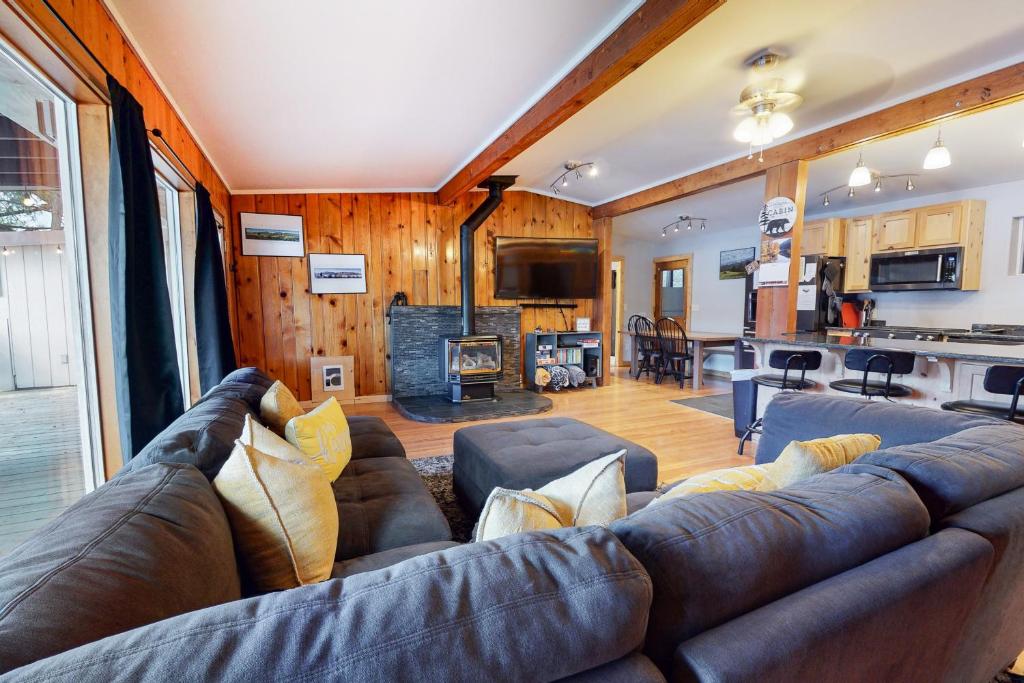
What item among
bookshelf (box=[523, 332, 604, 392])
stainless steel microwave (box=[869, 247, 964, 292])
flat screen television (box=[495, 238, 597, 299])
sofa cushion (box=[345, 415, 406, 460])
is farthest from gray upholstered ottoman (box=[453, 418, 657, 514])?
stainless steel microwave (box=[869, 247, 964, 292])

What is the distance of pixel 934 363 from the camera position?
2797mm

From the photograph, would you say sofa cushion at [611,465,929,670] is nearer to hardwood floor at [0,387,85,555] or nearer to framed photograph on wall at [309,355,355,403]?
hardwood floor at [0,387,85,555]

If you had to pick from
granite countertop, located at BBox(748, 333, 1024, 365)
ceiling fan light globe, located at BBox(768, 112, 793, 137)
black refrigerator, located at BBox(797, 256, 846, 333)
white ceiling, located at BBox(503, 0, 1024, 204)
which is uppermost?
white ceiling, located at BBox(503, 0, 1024, 204)

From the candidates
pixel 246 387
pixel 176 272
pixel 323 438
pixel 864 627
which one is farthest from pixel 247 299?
pixel 864 627

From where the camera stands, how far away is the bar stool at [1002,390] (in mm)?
2160

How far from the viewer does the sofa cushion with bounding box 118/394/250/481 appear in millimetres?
1120

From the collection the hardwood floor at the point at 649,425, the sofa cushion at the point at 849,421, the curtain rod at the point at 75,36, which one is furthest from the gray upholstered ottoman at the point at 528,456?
the curtain rod at the point at 75,36

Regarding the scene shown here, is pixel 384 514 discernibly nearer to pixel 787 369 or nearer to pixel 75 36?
pixel 75 36

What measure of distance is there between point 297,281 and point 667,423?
4.12 meters

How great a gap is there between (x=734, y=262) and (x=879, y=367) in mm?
4369

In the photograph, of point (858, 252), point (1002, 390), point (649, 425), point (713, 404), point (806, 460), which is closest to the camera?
point (806, 460)

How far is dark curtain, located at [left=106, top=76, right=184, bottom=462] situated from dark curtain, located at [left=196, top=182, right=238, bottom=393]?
1.53 metres

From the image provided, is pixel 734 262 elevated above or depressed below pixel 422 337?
above

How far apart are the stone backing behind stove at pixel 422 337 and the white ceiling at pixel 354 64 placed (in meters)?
1.96
